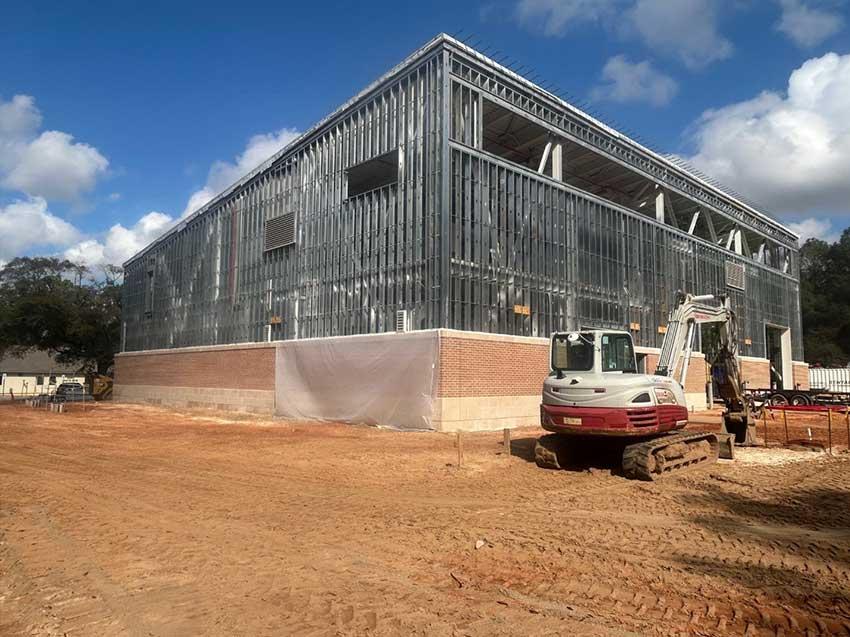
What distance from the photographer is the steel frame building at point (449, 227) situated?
2139 centimetres

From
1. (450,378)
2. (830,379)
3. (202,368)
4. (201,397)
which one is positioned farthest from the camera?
(830,379)

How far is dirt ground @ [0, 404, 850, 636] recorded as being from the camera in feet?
15.9

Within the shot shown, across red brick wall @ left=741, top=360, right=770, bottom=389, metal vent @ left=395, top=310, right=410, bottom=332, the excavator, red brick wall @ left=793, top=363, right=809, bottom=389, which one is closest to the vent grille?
metal vent @ left=395, top=310, right=410, bottom=332

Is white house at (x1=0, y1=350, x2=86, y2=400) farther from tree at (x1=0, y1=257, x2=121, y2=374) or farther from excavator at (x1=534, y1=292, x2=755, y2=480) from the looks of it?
excavator at (x1=534, y1=292, x2=755, y2=480)

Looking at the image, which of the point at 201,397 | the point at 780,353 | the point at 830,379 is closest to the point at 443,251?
the point at 201,397

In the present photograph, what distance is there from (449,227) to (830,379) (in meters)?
37.8

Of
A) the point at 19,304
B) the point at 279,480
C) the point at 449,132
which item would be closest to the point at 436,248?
the point at 449,132

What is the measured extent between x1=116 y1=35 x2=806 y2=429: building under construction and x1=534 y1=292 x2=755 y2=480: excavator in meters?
7.89

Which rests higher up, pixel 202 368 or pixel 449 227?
pixel 449 227

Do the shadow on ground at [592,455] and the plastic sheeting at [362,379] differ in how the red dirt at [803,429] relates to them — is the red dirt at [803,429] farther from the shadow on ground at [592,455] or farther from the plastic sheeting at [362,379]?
the plastic sheeting at [362,379]

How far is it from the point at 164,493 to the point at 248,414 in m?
19.1

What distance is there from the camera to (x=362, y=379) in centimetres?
2266

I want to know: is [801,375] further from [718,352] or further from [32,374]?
[32,374]

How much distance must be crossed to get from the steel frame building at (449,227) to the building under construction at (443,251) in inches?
3.4
